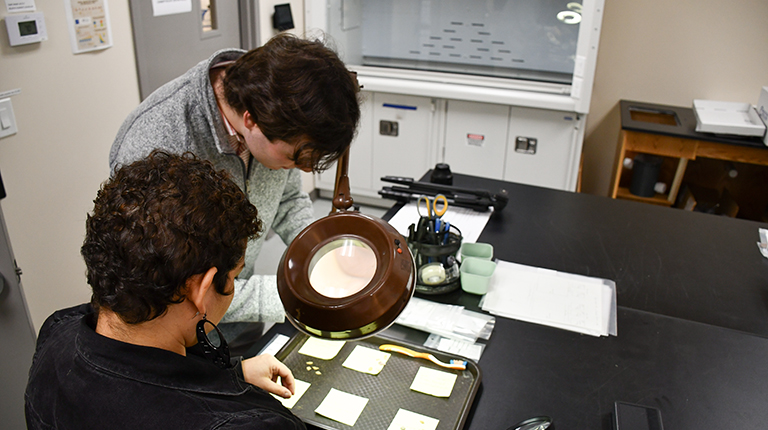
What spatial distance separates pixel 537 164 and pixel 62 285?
8.04 ft

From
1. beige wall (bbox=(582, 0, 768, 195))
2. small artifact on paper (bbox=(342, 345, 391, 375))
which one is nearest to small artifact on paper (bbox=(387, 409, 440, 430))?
small artifact on paper (bbox=(342, 345, 391, 375))

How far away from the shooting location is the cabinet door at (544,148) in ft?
10.1

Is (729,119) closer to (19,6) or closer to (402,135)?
(402,135)

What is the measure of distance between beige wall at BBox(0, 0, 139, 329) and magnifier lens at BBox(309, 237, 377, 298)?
1467mm

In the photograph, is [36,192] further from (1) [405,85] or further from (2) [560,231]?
(1) [405,85]

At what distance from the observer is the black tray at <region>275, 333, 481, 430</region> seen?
0.97 meters

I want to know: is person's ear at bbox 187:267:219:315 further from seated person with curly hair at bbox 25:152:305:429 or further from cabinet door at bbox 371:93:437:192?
cabinet door at bbox 371:93:437:192

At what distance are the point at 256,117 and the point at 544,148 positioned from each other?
8.01 ft

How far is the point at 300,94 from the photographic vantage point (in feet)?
3.13

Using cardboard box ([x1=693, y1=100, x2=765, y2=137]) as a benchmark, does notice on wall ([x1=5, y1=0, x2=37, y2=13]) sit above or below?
above

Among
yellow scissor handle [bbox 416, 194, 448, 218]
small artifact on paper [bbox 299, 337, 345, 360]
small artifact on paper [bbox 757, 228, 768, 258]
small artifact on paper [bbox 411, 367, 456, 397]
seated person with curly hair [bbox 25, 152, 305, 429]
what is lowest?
small artifact on paper [bbox 411, 367, 456, 397]

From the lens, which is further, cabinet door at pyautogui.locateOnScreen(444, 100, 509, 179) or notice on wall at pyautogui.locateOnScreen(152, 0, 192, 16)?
cabinet door at pyautogui.locateOnScreen(444, 100, 509, 179)

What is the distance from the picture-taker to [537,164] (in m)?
3.19

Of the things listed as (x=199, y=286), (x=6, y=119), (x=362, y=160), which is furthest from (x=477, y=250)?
(x=362, y=160)
